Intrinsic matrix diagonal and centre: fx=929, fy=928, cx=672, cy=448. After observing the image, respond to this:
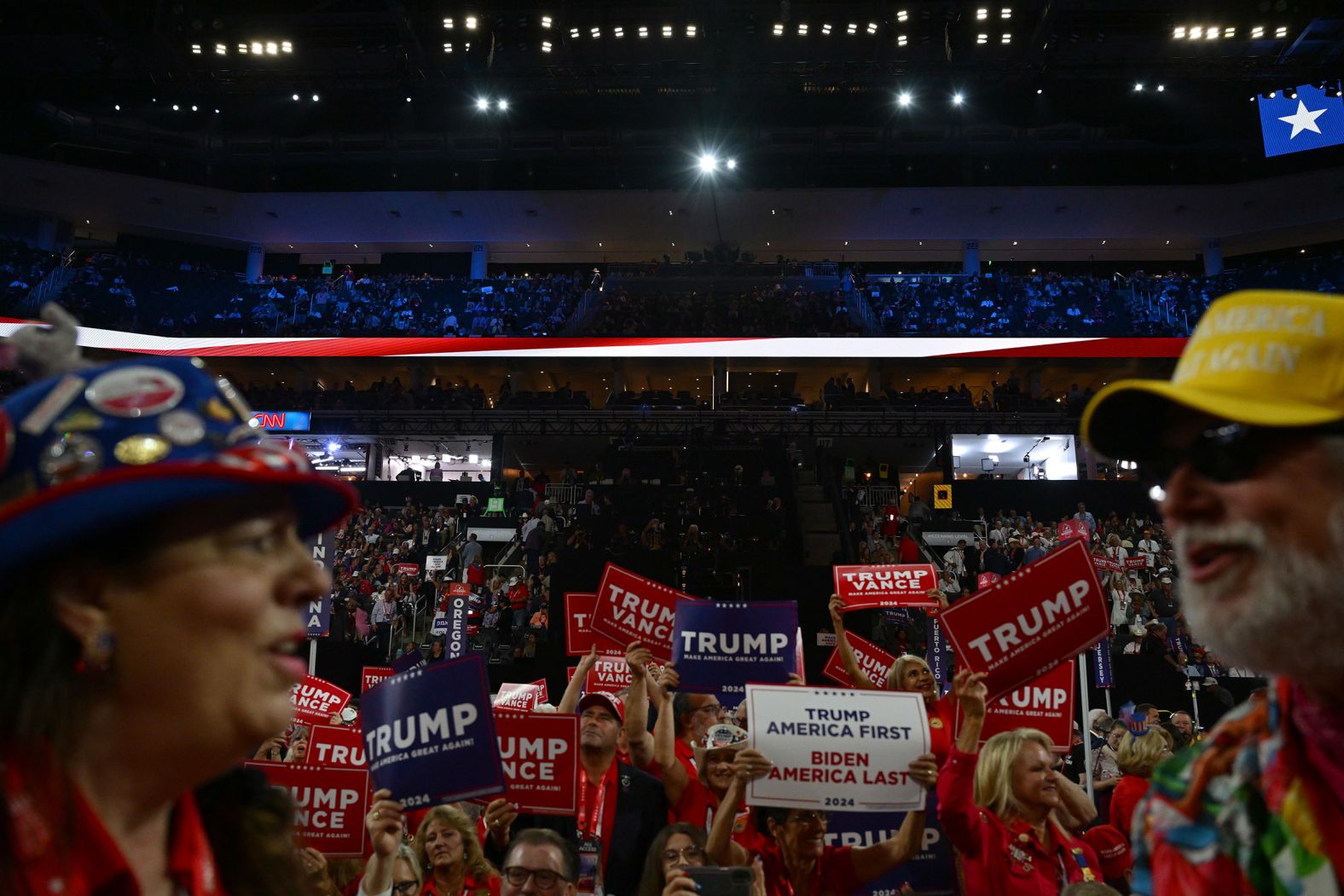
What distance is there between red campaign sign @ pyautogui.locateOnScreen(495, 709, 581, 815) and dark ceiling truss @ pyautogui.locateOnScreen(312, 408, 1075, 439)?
18.9 metres

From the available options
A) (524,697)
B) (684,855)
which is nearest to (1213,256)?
(524,697)

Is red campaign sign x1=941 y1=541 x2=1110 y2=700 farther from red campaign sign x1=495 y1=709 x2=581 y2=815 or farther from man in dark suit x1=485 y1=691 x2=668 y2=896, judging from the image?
red campaign sign x1=495 y1=709 x2=581 y2=815

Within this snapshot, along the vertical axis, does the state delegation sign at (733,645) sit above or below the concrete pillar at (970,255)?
below

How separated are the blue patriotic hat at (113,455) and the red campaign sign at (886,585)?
23.0 feet

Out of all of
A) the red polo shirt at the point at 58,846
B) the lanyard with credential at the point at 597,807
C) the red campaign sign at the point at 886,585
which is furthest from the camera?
the red campaign sign at the point at 886,585

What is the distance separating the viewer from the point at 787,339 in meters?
27.4

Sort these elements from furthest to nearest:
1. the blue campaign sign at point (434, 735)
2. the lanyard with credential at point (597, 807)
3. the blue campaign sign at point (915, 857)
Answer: the lanyard with credential at point (597, 807), the blue campaign sign at point (915, 857), the blue campaign sign at point (434, 735)

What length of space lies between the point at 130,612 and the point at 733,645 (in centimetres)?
499

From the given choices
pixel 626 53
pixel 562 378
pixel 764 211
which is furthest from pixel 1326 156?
pixel 562 378

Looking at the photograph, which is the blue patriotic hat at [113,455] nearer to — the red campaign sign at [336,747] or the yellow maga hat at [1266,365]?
the yellow maga hat at [1266,365]

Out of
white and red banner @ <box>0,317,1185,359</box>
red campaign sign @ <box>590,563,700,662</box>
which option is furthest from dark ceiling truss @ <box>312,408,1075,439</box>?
red campaign sign @ <box>590,563,700,662</box>

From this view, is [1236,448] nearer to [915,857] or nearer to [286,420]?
[915,857]

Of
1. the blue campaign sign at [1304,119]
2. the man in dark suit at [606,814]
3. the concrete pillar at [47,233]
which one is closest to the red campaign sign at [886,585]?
the man in dark suit at [606,814]

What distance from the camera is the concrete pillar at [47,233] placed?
1239 inches
